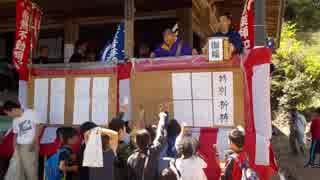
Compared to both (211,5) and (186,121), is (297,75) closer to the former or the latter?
(211,5)

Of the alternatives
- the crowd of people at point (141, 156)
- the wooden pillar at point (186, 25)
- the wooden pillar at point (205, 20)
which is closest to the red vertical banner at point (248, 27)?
the crowd of people at point (141, 156)

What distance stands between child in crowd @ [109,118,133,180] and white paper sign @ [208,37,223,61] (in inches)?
60.4

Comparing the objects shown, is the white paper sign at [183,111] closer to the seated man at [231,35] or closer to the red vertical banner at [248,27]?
the seated man at [231,35]

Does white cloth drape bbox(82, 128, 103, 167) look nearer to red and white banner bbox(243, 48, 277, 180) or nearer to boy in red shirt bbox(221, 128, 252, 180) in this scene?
boy in red shirt bbox(221, 128, 252, 180)

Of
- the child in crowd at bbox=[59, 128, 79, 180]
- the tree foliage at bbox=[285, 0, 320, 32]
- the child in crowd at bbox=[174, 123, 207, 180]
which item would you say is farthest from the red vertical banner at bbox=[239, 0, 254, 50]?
the tree foliage at bbox=[285, 0, 320, 32]

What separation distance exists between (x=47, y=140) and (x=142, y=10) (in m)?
4.47

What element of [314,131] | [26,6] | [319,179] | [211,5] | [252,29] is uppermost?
[211,5]

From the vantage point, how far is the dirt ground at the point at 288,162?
11870mm

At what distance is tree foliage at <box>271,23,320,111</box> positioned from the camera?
71.1 ft

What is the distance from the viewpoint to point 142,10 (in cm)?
1033

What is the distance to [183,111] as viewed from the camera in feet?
20.6

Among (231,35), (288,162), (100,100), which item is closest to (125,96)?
(100,100)

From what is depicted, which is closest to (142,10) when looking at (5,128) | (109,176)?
(5,128)

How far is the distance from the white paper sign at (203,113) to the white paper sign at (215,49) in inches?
23.6
